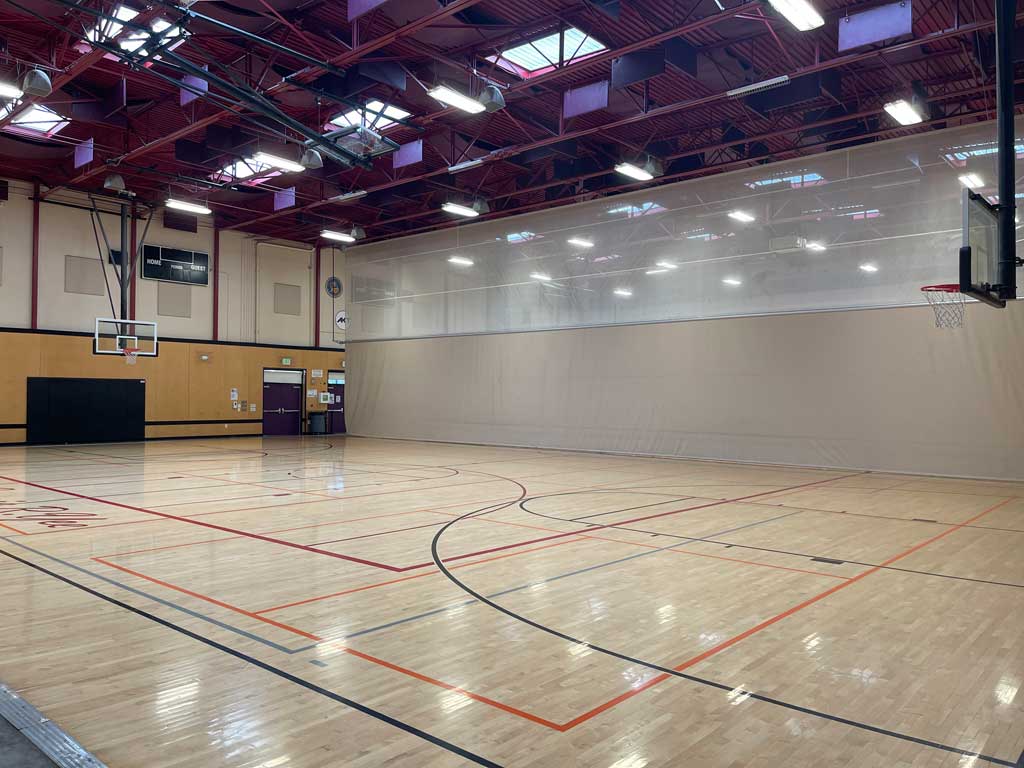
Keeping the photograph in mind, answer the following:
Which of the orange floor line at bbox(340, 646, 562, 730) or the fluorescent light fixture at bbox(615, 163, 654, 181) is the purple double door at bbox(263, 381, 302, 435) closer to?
the fluorescent light fixture at bbox(615, 163, 654, 181)

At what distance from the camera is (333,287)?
28.3m

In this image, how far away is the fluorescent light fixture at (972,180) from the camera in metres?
14.6

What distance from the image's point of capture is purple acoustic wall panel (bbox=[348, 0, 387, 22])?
1061 centimetres

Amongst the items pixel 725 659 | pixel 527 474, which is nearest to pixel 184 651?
pixel 725 659

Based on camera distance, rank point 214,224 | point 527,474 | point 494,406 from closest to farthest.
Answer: point 527,474 < point 494,406 < point 214,224

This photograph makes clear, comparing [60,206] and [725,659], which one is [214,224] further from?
[725,659]

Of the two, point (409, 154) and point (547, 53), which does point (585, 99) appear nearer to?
point (547, 53)

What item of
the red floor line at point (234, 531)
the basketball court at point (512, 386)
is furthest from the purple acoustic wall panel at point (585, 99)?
the red floor line at point (234, 531)

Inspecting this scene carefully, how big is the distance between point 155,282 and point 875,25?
20628mm

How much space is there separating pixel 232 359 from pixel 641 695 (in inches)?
935

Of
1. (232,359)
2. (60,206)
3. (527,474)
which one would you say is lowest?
(527,474)

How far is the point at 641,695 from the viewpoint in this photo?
3.82m

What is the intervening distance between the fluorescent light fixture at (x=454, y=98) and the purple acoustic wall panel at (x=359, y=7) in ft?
5.89

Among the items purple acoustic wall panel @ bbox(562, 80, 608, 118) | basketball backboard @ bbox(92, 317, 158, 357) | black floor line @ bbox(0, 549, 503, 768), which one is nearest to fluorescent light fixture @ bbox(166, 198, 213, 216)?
basketball backboard @ bbox(92, 317, 158, 357)
